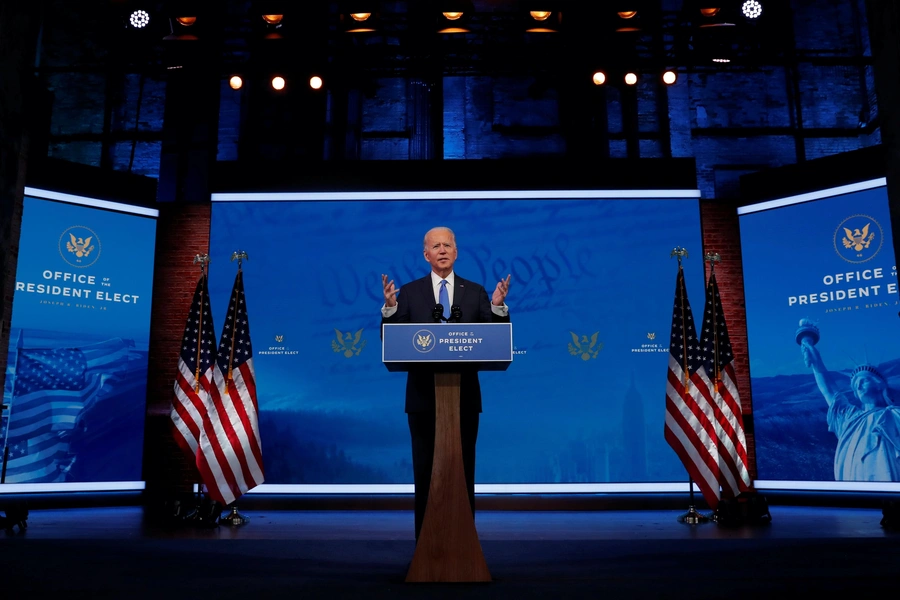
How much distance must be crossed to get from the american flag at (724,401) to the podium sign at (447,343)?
13.6ft

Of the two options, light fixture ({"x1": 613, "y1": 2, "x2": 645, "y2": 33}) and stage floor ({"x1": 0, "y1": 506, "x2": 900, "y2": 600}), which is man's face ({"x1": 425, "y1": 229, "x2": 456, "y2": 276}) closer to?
stage floor ({"x1": 0, "y1": 506, "x2": 900, "y2": 600})

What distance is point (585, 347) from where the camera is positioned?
8141 mm

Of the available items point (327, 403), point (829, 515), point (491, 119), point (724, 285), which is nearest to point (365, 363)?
point (327, 403)

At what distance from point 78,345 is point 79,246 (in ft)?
3.58

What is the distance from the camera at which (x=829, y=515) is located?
6.73 metres

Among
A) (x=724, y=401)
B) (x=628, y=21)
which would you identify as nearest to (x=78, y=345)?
(x=724, y=401)

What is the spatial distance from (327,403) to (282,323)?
105 cm

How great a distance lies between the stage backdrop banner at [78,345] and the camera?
7.49 meters

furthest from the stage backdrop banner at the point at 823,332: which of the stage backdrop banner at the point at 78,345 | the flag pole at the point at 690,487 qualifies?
the stage backdrop banner at the point at 78,345

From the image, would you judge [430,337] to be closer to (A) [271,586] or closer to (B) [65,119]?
(A) [271,586]

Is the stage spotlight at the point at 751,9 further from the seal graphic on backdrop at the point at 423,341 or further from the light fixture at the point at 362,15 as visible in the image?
the seal graphic on backdrop at the point at 423,341

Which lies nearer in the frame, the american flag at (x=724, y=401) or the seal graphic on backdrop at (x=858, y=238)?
the american flag at (x=724, y=401)


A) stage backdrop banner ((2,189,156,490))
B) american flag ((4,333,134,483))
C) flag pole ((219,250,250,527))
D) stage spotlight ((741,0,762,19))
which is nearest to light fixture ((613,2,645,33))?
stage spotlight ((741,0,762,19))

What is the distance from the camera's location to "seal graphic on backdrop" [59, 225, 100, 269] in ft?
26.0
